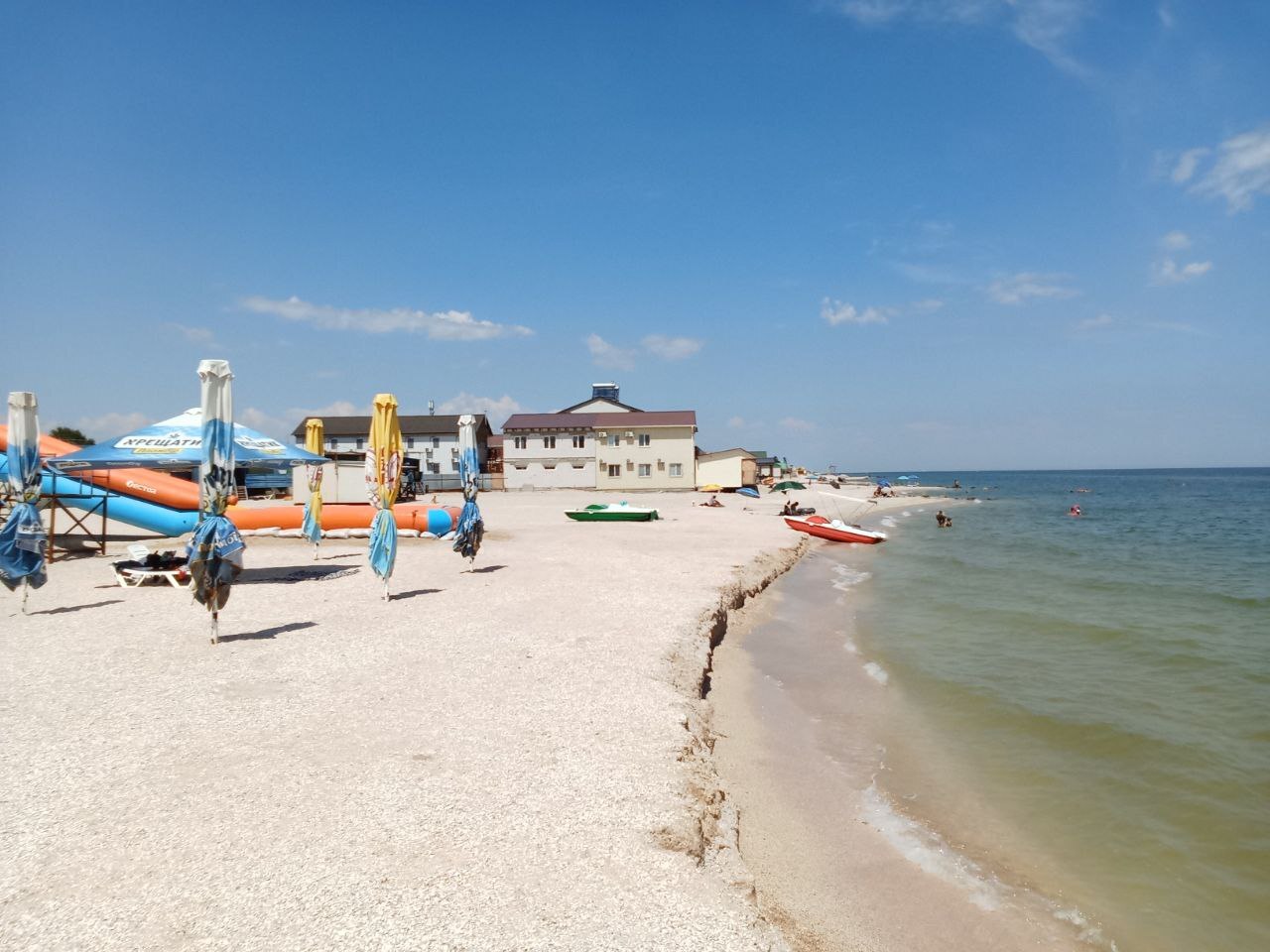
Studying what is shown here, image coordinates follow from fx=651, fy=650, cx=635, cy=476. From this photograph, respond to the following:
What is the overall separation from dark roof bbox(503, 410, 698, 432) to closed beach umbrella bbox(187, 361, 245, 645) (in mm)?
47781

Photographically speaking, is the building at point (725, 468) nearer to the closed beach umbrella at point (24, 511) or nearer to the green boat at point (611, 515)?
the green boat at point (611, 515)

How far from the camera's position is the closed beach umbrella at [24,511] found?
11539 mm

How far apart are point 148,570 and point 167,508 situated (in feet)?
32.4

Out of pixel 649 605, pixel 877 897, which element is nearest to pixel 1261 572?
pixel 649 605

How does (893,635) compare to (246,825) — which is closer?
(246,825)

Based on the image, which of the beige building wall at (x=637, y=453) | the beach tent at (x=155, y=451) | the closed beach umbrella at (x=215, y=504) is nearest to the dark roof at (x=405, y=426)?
the beige building wall at (x=637, y=453)

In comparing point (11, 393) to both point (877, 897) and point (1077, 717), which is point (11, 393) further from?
point (1077, 717)

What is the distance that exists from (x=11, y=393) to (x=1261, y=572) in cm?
3793

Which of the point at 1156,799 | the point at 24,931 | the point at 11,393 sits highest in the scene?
the point at 11,393

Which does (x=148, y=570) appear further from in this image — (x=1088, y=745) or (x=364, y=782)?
(x=1088, y=745)

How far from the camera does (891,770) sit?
8266 millimetres

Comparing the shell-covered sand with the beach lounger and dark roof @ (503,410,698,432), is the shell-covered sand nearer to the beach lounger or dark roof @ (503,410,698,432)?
the beach lounger

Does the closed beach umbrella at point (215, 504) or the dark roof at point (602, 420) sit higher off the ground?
the dark roof at point (602, 420)

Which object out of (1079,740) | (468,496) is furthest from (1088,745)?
(468,496)
